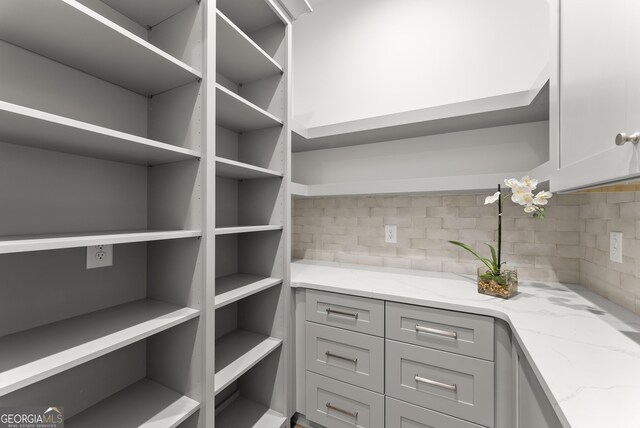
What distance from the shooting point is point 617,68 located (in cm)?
69

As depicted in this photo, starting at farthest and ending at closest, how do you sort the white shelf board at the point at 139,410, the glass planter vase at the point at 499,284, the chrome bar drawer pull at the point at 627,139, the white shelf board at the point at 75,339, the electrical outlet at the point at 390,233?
the electrical outlet at the point at 390,233, the glass planter vase at the point at 499,284, the white shelf board at the point at 139,410, the white shelf board at the point at 75,339, the chrome bar drawer pull at the point at 627,139

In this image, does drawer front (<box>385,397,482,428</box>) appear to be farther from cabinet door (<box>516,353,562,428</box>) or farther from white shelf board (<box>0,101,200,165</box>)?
white shelf board (<box>0,101,200,165</box>)

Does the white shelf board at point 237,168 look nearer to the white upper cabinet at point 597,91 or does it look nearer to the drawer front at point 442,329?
the drawer front at point 442,329

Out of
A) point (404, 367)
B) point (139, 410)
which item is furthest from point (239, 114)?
point (404, 367)

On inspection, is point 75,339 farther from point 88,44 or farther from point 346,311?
point 346,311

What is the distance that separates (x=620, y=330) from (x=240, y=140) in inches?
78.6

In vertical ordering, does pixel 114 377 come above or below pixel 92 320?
below

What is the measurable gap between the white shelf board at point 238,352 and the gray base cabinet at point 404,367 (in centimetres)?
23

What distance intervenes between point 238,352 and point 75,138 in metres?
1.21

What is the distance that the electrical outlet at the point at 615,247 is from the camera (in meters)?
1.18

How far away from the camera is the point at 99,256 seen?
1.09 m

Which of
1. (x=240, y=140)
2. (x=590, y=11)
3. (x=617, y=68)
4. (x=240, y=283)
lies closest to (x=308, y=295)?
(x=240, y=283)

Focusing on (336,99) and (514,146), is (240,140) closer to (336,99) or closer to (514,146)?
(336,99)

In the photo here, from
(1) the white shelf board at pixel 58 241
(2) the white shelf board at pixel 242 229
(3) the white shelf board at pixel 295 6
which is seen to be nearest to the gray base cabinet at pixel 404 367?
(2) the white shelf board at pixel 242 229
